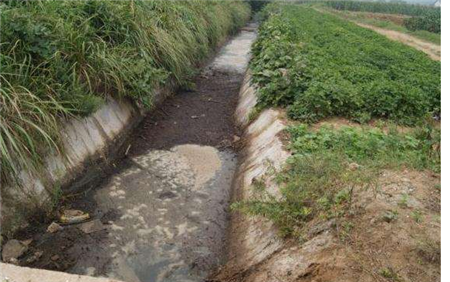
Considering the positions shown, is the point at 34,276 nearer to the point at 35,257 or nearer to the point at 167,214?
the point at 35,257

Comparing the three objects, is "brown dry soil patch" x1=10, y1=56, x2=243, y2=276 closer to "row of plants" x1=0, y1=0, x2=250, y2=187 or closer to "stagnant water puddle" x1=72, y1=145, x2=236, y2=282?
"stagnant water puddle" x1=72, y1=145, x2=236, y2=282

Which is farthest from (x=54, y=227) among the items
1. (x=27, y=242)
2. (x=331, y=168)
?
(x=331, y=168)

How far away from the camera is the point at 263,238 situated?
3740 millimetres

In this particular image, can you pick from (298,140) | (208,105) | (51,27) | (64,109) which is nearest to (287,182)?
(298,140)

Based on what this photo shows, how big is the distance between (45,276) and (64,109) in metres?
2.14

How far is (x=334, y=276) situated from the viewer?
2752 mm

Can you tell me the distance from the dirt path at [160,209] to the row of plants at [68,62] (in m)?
0.76

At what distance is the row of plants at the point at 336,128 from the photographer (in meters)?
3.57

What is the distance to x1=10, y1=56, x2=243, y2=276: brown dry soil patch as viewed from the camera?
3918mm

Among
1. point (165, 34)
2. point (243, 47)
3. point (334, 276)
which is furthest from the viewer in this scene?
point (243, 47)

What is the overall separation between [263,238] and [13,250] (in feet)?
7.51

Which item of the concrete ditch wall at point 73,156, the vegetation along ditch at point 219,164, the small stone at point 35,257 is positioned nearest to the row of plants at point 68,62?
the vegetation along ditch at point 219,164

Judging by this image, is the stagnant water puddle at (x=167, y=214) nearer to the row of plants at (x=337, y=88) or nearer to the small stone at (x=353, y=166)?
the row of plants at (x=337, y=88)

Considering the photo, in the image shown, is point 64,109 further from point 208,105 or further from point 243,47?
point 243,47
